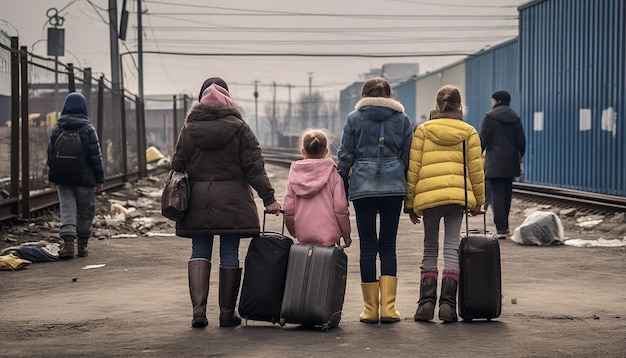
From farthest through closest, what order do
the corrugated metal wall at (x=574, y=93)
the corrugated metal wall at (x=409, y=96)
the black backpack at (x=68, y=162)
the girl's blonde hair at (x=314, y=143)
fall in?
the corrugated metal wall at (x=409, y=96)
the corrugated metal wall at (x=574, y=93)
the black backpack at (x=68, y=162)
the girl's blonde hair at (x=314, y=143)

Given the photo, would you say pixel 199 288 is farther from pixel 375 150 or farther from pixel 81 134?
pixel 81 134

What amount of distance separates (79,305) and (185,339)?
1841 millimetres

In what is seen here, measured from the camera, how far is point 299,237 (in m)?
7.45

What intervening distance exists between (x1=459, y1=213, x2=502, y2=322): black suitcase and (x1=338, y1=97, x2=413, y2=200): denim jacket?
22.7 inches

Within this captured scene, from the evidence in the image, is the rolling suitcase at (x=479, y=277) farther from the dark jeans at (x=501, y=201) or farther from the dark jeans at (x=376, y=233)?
the dark jeans at (x=501, y=201)

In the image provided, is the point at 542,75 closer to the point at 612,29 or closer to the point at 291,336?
the point at 612,29

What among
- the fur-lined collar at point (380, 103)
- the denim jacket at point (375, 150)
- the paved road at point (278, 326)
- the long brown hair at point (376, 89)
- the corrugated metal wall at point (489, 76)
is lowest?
the paved road at point (278, 326)

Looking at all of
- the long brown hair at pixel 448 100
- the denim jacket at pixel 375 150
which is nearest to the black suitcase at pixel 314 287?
the denim jacket at pixel 375 150

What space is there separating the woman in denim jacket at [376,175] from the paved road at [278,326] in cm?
25

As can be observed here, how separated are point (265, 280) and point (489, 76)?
41443mm

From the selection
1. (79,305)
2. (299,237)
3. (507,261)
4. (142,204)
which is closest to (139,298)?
(79,305)

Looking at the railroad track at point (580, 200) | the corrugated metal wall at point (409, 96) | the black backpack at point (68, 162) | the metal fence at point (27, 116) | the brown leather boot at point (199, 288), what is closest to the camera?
the brown leather boot at point (199, 288)

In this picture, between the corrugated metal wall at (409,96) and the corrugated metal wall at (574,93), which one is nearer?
the corrugated metal wall at (574,93)

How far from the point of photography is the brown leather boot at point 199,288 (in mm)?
7195
